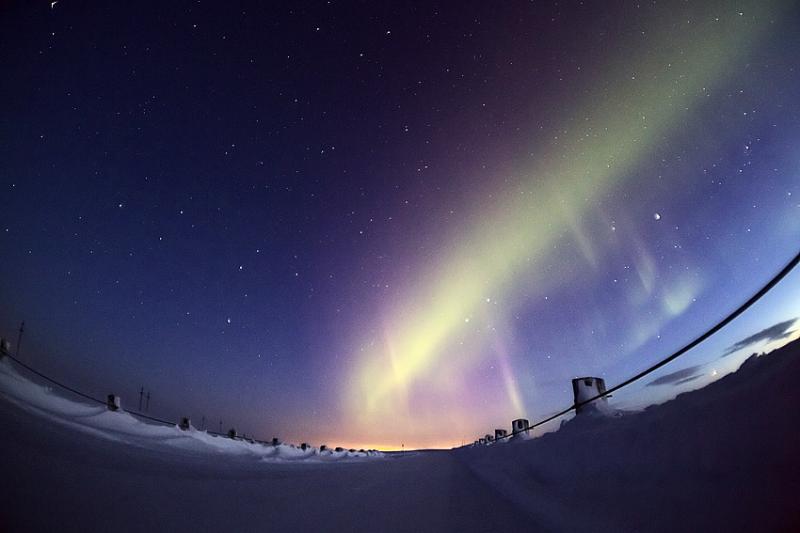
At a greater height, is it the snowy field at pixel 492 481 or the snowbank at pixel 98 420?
the snowbank at pixel 98 420

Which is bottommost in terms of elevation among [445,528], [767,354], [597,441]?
[445,528]

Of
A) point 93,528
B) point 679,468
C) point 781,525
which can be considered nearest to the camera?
point 781,525

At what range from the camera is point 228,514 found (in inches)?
85.5

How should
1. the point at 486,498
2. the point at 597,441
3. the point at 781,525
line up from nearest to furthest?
the point at 781,525 < the point at 597,441 < the point at 486,498

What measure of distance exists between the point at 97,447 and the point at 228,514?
1.87 m

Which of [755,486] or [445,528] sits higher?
[755,486]

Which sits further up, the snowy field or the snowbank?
the snowbank

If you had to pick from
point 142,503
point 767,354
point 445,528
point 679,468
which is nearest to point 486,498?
point 445,528

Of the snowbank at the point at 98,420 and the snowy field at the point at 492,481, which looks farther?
the snowbank at the point at 98,420

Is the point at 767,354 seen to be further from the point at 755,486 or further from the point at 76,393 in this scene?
the point at 76,393

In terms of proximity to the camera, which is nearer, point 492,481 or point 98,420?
point 492,481

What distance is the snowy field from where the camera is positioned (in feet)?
3.90

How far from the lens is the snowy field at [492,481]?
1189 millimetres

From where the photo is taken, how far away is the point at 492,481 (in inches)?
119
